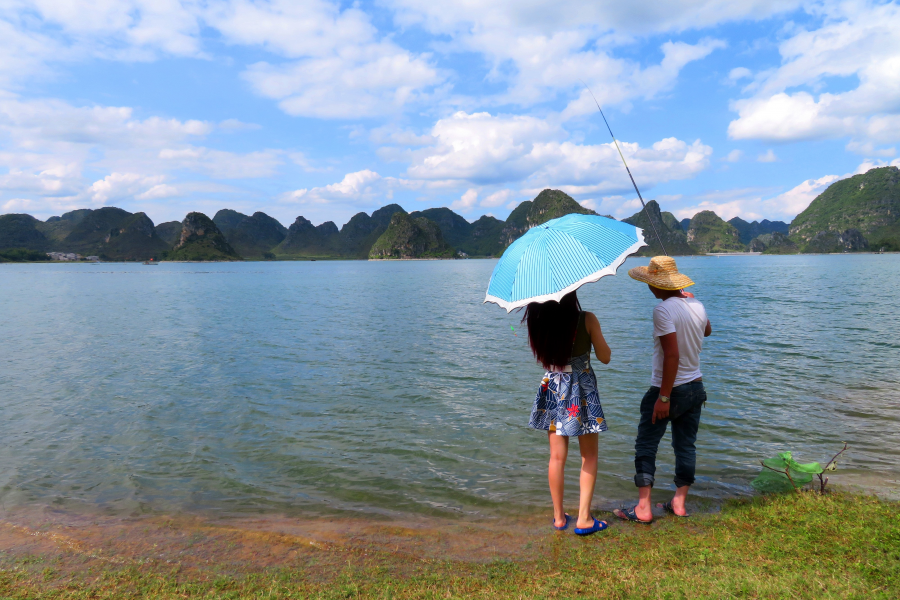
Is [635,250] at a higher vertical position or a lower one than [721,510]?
higher

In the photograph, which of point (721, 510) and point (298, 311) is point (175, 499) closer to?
point (721, 510)

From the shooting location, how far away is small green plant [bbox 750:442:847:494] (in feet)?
20.5

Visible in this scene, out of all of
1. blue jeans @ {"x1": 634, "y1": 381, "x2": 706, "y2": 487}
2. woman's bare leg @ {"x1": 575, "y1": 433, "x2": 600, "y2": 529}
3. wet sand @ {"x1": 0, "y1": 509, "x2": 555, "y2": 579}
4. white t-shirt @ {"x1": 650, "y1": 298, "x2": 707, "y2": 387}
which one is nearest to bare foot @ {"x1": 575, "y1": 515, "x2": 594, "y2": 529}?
woman's bare leg @ {"x1": 575, "y1": 433, "x2": 600, "y2": 529}

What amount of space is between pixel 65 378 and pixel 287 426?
30.9 feet

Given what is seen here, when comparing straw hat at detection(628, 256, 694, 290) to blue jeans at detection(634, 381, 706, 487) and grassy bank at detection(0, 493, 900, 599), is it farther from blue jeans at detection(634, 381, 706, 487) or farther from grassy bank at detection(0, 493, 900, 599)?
grassy bank at detection(0, 493, 900, 599)

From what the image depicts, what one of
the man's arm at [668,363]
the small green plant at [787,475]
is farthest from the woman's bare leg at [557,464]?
the small green plant at [787,475]

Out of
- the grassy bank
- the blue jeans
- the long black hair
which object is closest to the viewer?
the grassy bank

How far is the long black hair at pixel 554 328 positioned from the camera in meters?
4.88

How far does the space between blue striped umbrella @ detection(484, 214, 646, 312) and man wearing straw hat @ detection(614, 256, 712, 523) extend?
0.86 metres

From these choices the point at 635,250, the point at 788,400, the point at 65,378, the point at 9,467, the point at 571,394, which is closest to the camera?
the point at 635,250

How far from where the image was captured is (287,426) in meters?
10.6

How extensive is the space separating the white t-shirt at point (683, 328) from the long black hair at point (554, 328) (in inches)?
40.2

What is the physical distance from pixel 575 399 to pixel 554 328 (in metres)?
0.85

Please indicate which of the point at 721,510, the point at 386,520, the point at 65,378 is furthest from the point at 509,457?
the point at 65,378
